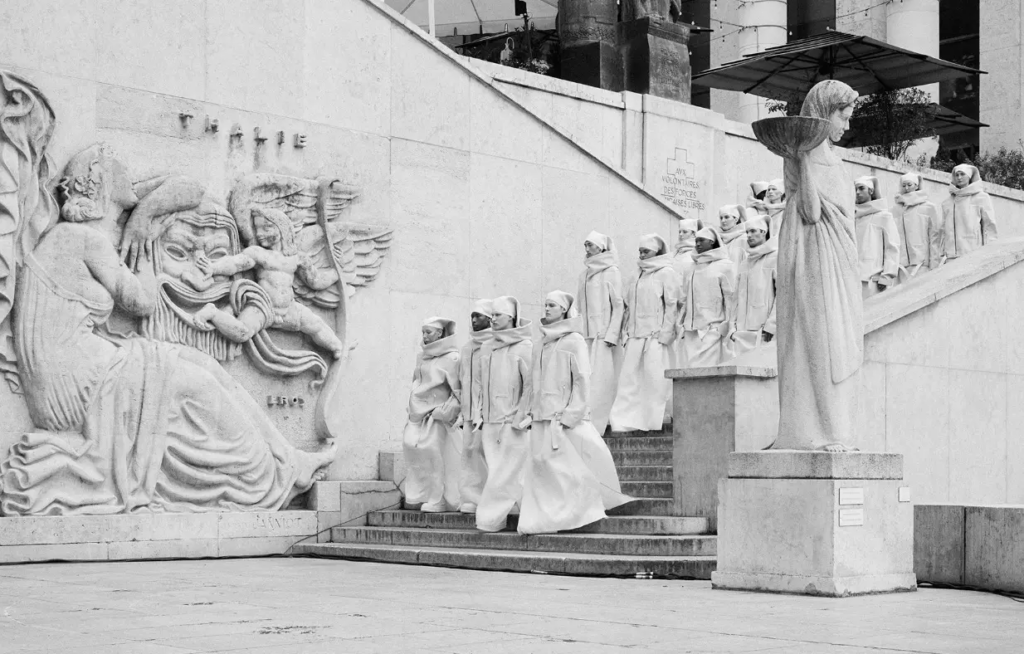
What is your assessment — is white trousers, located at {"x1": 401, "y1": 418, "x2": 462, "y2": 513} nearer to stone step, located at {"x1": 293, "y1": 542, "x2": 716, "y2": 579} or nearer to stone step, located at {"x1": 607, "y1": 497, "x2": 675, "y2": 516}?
stone step, located at {"x1": 293, "y1": 542, "x2": 716, "y2": 579}

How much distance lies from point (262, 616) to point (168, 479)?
577 cm

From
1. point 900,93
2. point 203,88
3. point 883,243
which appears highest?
point 900,93

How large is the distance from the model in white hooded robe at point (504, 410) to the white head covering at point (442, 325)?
34.7 inches

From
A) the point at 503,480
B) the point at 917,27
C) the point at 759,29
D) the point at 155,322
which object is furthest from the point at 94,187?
the point at 917,27

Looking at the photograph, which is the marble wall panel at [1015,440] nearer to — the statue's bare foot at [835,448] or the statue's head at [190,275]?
the statue's bare foot at [835,448]

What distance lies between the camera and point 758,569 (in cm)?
1073

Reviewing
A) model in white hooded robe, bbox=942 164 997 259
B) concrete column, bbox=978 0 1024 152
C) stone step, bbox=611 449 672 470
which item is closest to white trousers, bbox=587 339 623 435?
stone step, bbox=611 449 672 470

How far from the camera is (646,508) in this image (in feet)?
44.8

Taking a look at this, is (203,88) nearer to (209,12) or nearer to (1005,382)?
(209,12)

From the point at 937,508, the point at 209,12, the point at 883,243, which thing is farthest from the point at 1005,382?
the point at 209,12

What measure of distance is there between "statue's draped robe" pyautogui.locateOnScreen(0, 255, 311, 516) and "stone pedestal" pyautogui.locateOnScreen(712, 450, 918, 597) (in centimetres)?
573

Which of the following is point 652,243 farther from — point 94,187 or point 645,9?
point 645,9

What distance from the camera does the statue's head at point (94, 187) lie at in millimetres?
14141

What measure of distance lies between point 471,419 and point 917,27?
23632mm
